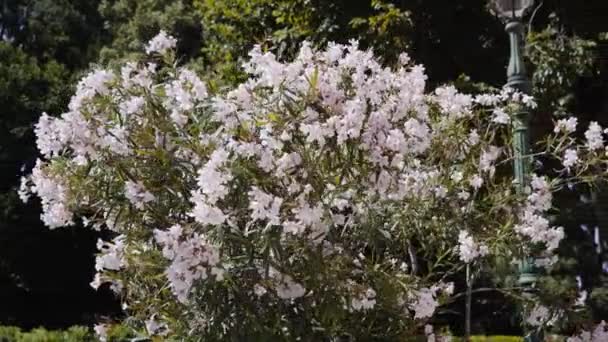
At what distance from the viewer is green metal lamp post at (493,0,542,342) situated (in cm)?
480

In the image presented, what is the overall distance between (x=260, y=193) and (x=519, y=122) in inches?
82.4

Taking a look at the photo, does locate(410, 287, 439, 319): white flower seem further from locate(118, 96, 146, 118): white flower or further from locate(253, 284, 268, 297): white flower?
locate(118, 96, 146, 118): white flower

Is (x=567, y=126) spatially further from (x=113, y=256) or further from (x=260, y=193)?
(x=113, y=256)

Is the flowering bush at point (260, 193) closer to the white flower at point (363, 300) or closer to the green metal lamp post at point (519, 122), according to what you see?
the white flower at point (363, 300)

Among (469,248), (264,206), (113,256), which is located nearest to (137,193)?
(113,256)

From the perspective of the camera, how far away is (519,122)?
4.96 m

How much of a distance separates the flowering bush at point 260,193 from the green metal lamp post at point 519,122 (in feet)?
2.15

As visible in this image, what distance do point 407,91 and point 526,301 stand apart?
4.75 ft

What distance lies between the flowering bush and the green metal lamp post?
2.15ft

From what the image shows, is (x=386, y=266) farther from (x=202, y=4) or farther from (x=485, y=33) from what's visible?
(x=202, y=4)

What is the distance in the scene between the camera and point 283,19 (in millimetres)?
10648

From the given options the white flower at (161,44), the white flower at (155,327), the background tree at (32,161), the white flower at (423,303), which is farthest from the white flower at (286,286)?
the background tree at (32,161)

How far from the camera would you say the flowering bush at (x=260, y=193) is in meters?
3.54

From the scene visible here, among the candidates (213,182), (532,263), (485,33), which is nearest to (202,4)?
(485,33)
